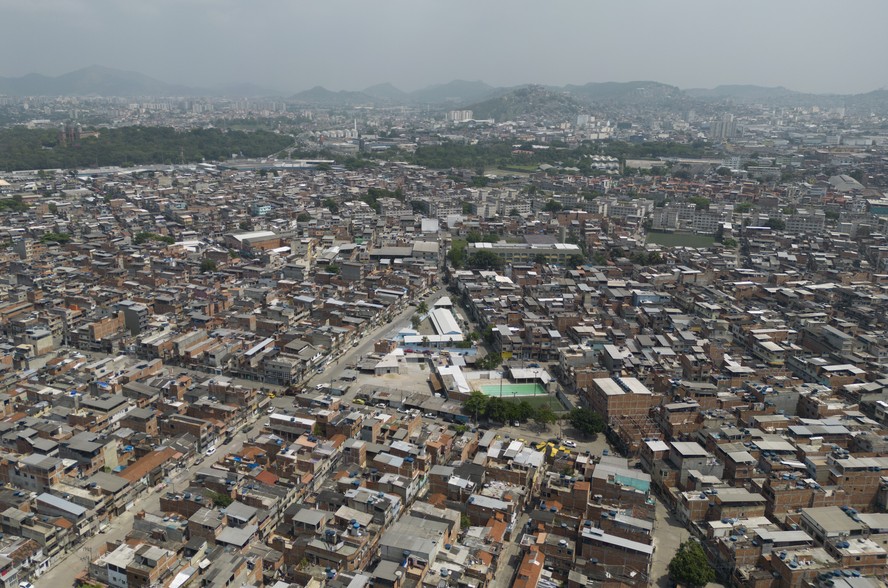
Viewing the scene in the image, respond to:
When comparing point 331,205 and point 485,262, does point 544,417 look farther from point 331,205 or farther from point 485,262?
point 331,205

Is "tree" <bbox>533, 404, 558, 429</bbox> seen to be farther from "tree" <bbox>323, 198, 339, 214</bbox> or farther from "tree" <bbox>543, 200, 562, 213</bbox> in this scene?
"tree" <bbox>543, 200, 562, 213</bbox>

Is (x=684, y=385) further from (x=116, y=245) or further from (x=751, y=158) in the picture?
(x=751, y=158)

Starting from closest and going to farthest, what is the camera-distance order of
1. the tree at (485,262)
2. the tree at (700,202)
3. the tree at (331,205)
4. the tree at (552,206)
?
the tree at (485,262)
the tree at (331,205)
the tree at (700,202)
the tree at (552,206)

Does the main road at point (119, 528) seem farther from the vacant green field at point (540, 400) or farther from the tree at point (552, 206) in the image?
the tree at point (552, 206)

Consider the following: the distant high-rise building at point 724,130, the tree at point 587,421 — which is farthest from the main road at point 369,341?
the distant high-rise building at point 724,130

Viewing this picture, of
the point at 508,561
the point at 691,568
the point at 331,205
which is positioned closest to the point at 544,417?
the point at 508,561

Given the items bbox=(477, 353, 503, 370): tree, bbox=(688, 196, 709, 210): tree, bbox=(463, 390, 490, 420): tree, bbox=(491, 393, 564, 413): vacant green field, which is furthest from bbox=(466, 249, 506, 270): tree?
bbox=(688, 196, 709, 210): tree
